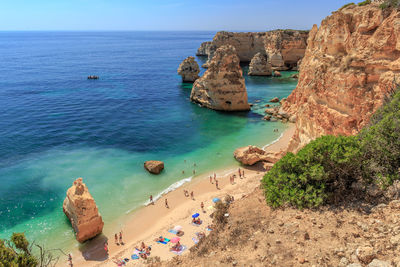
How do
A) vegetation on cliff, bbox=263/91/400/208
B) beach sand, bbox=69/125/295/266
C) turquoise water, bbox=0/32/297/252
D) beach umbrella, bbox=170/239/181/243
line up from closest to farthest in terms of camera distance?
vegetation on cliff, bbox=263/91/400/208, beach sand, bbox=69/125/295/266, beach umbrella, bbox=170/239/181/243, turquoise water, bbox=0/32/297/252

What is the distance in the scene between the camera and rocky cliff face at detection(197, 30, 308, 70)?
84.4 meters

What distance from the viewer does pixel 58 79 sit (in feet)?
235

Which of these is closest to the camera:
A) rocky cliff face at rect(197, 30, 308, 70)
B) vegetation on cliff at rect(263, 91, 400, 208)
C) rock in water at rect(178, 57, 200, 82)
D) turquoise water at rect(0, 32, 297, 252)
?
vegetation on cliff at rect(263, 91, 400, 208)

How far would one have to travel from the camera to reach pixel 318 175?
10883 millimetres

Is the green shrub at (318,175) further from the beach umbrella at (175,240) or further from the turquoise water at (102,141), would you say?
the turquoise water at (102,141)

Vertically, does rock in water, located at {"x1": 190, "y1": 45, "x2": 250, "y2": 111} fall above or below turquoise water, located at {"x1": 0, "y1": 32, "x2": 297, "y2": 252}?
above

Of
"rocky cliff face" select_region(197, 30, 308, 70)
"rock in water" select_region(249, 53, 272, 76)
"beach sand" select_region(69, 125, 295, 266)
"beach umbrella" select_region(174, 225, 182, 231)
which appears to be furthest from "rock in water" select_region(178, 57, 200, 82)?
"beach umbrella" select_region(174, 225, 182, 231)

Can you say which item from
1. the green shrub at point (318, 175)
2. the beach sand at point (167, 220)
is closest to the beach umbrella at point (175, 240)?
the beach sand at point (167, 220)

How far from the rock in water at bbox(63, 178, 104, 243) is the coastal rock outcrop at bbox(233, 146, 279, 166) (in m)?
15.9

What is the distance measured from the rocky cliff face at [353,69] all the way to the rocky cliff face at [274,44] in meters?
66.9

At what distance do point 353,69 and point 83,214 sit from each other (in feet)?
70.4

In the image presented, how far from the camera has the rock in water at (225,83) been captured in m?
46.8

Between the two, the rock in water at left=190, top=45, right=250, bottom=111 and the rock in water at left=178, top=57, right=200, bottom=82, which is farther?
the rock in water at left=178, top=57, right=200, bottom=82

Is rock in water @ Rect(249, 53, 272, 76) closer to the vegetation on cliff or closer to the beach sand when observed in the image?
the beach sand
